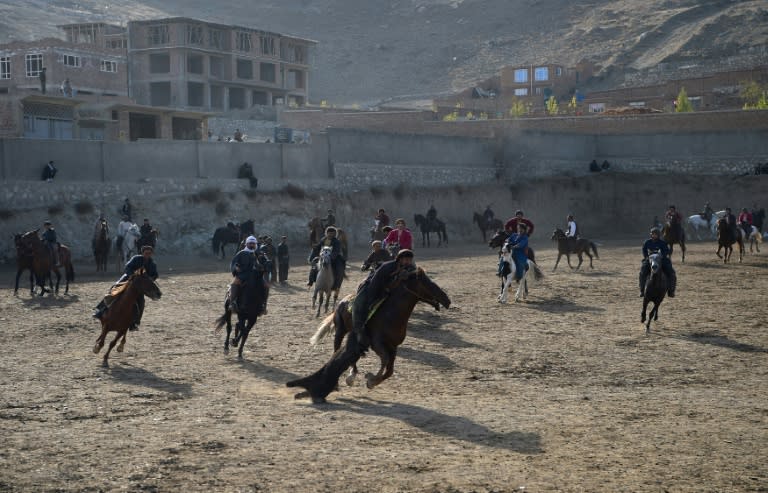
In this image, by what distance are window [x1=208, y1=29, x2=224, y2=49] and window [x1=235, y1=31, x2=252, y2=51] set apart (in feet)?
4.84

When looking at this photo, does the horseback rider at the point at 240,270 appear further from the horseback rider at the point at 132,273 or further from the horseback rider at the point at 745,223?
the horseback rider at the point at 745,223

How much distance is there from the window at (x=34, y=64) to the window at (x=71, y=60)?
1.83 metres

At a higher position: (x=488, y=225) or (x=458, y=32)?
(x=458, y=32)

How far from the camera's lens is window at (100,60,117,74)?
229 ft

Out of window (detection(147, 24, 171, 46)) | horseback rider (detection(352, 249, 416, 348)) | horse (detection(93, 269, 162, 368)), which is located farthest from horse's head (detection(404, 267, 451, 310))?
window (detection(147, 24, 171, 46))

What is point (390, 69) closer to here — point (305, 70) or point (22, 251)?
point (305, 70)

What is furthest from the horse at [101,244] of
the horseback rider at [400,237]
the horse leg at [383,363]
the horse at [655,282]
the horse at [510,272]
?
the horse leg at [383,363]

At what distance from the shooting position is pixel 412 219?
46.6 metres

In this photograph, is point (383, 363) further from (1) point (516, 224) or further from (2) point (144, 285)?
(1) point (516, 224)

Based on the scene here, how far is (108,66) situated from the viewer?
230ft

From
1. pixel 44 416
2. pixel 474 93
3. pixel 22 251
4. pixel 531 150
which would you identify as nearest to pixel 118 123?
pixel 531 150

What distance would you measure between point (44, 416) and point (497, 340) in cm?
847

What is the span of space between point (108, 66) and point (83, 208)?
3886 centimetres

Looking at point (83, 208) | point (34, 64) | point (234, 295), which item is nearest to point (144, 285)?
point (234, 295)
